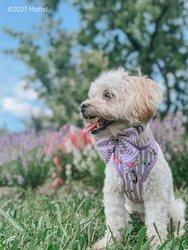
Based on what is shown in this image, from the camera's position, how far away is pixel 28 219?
4664 millimetres

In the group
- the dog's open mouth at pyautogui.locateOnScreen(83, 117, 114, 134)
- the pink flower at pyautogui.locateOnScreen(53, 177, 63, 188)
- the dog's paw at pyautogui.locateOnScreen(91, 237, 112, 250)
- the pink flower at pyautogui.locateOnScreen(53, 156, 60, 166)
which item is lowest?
the dog's paw at pyautogui.locateOnScreen(91, 237, 112, 250)

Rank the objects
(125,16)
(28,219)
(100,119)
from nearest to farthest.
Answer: (100,119), (28,219), (125,16)

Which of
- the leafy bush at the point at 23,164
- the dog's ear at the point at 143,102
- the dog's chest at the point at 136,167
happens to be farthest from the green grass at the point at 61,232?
the leafy bush at the point at 23,164

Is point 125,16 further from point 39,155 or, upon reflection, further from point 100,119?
point 100,119

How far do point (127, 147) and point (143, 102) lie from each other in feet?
1.48

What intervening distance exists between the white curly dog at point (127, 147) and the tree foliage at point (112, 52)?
42.1 feet

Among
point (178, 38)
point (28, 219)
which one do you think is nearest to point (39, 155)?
point (28, 219)

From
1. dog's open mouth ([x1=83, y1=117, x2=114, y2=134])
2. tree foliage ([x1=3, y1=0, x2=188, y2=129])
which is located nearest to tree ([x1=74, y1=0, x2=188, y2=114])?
tree foliage ([x1=3, y1=0, x2=188, y2=129])

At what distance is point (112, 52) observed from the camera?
59.8ft

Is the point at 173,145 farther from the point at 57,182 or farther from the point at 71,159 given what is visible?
the point at 57,182

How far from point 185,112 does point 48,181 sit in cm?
957

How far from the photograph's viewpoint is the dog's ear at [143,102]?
3.90m

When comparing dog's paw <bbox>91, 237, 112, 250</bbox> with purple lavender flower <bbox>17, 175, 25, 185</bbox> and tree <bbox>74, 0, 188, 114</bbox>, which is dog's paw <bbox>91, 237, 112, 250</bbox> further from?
tree <bbox>74, 0, 188, 114</bbox>

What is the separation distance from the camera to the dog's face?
12.9ft
